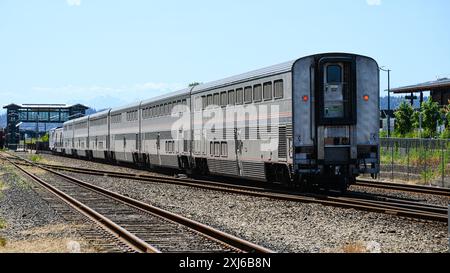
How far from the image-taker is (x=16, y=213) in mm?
16938

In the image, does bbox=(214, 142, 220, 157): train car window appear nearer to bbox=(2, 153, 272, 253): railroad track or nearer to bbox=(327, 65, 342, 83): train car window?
bbox=(2, 153, 272, 253): railroad track

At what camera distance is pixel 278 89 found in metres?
20.0

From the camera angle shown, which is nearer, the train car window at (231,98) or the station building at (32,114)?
the train car window at (231,98)

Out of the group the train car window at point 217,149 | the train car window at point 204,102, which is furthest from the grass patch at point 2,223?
the train car window at point 204,102

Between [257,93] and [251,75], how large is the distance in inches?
31.7

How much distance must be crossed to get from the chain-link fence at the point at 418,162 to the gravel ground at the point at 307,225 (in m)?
7.17

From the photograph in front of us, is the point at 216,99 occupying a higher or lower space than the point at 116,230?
higher

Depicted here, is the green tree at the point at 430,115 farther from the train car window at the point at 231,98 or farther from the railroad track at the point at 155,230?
the railroad track at the point at 155,230

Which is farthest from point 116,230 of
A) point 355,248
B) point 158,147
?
point 158,147

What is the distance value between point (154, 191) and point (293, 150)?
5.66 metres

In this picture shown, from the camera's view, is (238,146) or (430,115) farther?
(430,115)

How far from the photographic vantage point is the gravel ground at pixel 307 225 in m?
11.0

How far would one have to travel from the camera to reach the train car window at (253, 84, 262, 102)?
69.5 ft

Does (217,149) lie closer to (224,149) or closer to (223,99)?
(224,149)
